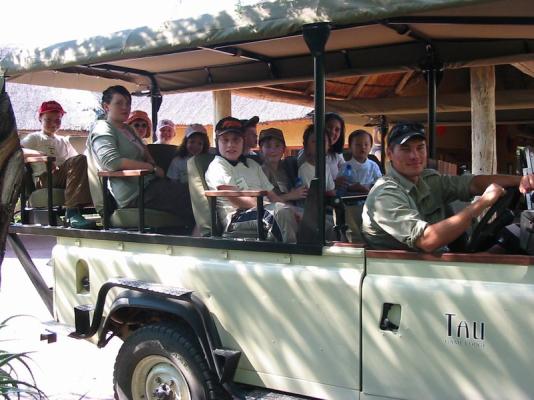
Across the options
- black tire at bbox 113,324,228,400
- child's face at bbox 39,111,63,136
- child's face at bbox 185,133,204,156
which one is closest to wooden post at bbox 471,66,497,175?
child's face at bbox 185,133,204,156

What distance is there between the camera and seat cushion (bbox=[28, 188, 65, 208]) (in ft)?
16.3

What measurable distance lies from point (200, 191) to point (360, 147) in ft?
7.24

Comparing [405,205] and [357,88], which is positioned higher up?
[357,88]

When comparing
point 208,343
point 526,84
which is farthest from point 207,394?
point 526,84

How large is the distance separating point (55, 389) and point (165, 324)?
5.59ft

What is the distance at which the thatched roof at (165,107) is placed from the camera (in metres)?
16.5

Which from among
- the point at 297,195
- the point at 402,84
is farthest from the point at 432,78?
the point at 402,84

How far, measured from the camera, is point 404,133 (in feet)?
11.3

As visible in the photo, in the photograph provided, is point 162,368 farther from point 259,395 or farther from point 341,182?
point 341,182

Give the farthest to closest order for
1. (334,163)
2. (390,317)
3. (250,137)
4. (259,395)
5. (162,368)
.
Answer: (250,137)
(334,163)
(162,368)
(259,395)
(390,317)

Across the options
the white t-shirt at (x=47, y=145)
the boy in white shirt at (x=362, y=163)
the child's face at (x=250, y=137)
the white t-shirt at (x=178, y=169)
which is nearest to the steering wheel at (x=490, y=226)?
the boy in white shirt at (x=362, y=163)

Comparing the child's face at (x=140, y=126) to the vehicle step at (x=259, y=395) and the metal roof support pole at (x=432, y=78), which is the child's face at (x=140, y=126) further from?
the vehicle step at (x=259, y=395)

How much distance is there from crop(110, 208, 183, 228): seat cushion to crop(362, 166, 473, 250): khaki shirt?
1730 mm

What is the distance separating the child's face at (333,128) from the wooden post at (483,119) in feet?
8.49
